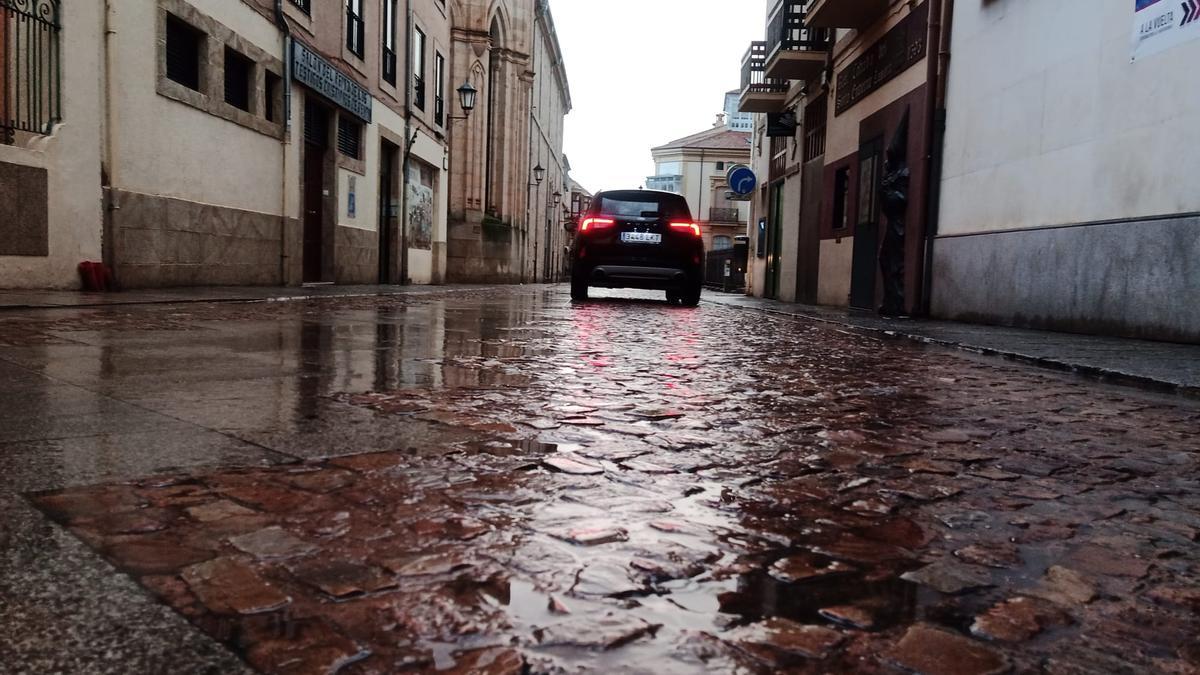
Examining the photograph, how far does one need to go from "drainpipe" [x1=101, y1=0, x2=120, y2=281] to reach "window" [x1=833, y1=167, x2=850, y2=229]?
12.6 metres

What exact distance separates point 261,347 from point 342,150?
13898 mm

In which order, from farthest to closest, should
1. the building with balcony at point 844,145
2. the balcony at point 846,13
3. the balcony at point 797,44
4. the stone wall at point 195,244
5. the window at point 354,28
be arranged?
1. the balcony at point 797,44
2. the window at point 354,28
3. the balcony at point 846,13
4. the building with balcony at point 844,145
5. the stone wall at point 195,244

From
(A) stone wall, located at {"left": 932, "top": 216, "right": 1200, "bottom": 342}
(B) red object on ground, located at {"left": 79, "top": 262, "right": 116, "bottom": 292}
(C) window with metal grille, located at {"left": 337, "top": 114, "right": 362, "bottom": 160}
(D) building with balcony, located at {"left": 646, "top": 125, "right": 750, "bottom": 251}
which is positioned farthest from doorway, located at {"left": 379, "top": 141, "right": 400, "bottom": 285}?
(D) building with balcony, located at {"left": 646, "top": 125, "right": 750, "bottom": 251}

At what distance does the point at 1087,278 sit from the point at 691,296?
6042mm

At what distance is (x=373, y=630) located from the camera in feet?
4.17

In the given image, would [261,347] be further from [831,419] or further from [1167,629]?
[1167,629]

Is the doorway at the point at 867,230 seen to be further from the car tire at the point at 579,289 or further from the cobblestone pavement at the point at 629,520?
the cobblestone pavement at the point at 629,520

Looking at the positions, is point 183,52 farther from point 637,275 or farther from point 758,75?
point 758,75

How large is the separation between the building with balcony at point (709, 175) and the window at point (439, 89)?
36.7 metres

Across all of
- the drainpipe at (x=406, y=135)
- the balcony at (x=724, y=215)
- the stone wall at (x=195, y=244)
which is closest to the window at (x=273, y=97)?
the stone wall at (x=195, y=244)

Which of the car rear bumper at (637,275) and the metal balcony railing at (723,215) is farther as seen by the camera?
the metal balcony railing at (723,215)

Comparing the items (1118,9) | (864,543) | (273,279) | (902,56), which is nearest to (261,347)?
(864,543)

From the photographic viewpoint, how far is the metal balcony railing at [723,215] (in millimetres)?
62156

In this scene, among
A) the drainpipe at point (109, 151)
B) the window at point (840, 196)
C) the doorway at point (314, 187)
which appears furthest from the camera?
the window at point (840, 196)
